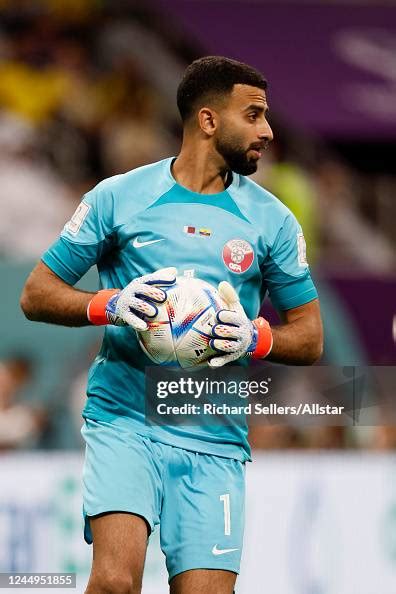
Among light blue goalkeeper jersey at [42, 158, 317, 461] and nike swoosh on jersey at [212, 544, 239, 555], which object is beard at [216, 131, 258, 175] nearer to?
light blue goalkeeper jersey at [42, 158, 317, 461]

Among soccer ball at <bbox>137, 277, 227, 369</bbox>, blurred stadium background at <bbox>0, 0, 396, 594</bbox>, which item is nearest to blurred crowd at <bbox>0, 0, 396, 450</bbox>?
blurred stadium background at <bbox>0, 0, 396, 594</bbox>

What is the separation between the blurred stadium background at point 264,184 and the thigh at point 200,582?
2850 millimetres

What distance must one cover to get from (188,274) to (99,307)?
350 mm

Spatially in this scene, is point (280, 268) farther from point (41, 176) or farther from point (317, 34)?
point (317, 34)

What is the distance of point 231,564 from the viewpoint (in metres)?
4.96

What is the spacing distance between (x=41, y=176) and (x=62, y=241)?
751 centimetres

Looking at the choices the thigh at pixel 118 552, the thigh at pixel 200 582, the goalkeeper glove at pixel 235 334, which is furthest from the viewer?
the thigh at pixel 200 582

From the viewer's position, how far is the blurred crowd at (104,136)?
12.3 meters

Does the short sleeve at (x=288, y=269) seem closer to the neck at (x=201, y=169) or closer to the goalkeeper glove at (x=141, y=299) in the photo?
the neck at (x=201, y=169)

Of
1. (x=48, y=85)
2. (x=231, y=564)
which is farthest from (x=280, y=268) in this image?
(x=48, y=85)

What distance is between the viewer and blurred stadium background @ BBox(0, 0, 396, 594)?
806cm

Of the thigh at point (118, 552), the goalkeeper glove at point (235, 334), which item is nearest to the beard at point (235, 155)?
the goalkeeper glove at point (235, 334)

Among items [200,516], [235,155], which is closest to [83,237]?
[235,155]

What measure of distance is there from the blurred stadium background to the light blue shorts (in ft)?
9.27
